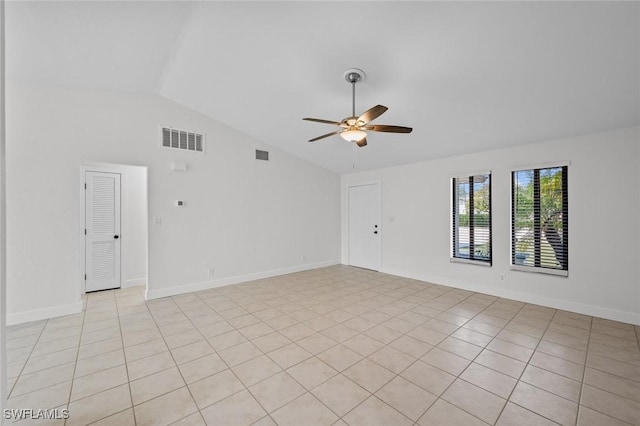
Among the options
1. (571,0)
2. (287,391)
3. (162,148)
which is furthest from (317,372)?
(162,148)

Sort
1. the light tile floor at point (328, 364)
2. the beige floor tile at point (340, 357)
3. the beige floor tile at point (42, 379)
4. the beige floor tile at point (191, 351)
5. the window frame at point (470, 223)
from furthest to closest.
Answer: the window frame at point (470, 223)
the beige floor tile at point (191, 351)
the beige floor tile at point (340, 357)
the beige floor tile at point (42, 379)
the light tile floor at point (328, 364)

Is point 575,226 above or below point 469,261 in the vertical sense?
above

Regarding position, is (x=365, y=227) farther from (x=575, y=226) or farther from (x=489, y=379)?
(x=489, y=379)

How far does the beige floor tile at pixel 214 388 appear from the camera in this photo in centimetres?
200

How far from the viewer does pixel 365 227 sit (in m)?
6.52

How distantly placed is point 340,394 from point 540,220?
3941 mm

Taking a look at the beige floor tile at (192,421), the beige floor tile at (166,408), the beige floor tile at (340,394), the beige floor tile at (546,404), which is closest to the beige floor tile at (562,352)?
the beige floor tile at (546,404)

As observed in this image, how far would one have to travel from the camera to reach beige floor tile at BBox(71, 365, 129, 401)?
81.7 inches

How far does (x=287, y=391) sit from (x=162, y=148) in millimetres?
4103

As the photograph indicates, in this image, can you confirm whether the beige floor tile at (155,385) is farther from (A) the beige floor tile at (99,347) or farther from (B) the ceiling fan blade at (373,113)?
(B) the ceiling fan blade at (373,113)

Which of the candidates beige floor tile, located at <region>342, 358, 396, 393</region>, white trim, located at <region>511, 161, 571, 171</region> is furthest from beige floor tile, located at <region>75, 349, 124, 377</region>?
white trim, located at <region>511, 161, 571, 171</region>

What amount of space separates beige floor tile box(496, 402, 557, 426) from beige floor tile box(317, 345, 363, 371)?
1.15 metres

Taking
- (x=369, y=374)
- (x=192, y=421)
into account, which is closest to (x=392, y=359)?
(x=369, y=374)

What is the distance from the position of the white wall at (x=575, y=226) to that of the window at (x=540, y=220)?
9 centimetres
